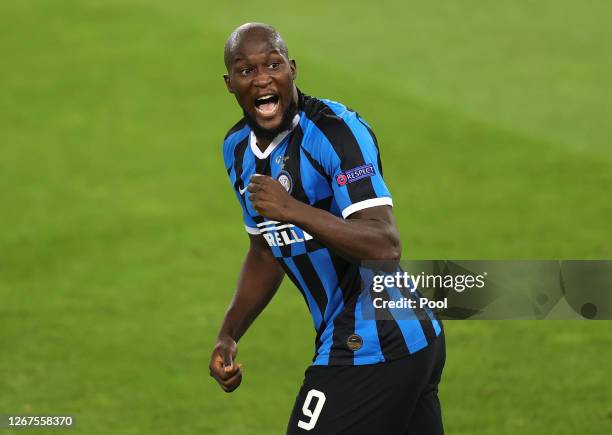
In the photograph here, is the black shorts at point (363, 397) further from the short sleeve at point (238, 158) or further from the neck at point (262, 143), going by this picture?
the neck at point (262, 143)

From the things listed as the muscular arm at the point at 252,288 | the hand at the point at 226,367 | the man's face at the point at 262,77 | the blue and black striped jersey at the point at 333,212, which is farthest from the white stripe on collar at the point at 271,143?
the hand at the point at 226,367

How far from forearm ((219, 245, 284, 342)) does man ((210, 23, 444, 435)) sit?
39 cm

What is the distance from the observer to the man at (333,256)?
4.68m

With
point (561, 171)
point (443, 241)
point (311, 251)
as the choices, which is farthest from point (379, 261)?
point (561, 171)

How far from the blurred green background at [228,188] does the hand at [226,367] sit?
2779mm

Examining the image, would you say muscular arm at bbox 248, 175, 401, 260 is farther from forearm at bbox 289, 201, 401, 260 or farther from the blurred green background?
the blurred green background

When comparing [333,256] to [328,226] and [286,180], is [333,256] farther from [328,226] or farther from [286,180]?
[328,226]

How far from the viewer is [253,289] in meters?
5.42

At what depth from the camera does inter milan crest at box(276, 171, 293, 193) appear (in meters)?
4.80

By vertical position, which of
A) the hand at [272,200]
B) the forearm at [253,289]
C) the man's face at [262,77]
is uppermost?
the man's face at [262,77]

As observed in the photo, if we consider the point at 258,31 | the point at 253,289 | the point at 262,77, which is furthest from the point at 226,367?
the point at 258,31

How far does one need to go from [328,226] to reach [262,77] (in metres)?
0.71

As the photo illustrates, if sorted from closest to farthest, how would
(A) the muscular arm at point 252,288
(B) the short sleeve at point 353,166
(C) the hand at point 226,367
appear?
1. (B) the short sleeve at point 353,166
2. (C) the hand at point 226,367
3. (A) the muscular arm at point 252,288

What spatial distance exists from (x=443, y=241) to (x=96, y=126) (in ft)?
17.8
